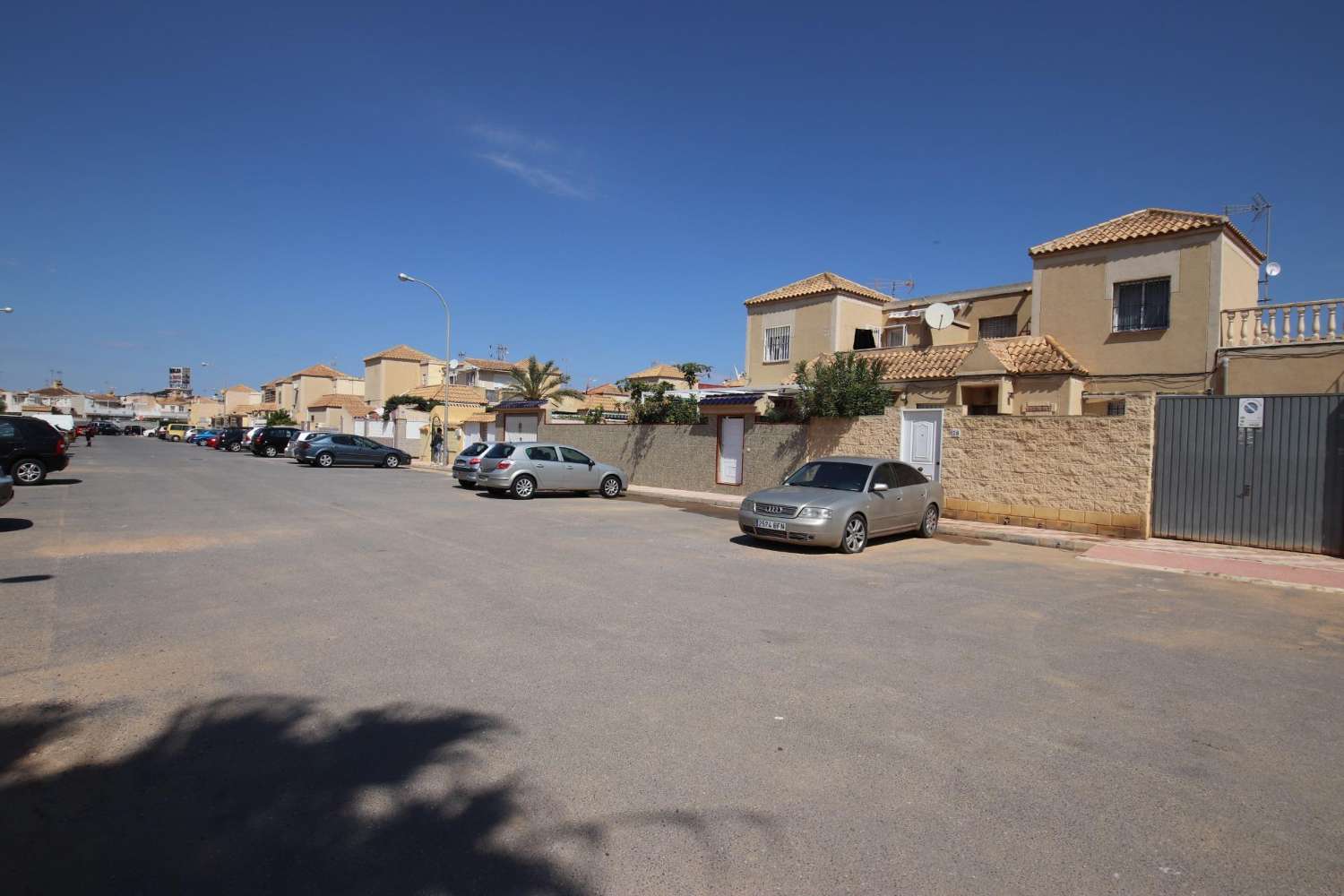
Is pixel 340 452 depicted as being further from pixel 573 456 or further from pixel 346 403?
pixel 346 403

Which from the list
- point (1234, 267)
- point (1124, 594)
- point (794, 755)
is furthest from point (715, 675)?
point (1234, 267)

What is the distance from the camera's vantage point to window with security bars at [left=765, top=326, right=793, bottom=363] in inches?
1143

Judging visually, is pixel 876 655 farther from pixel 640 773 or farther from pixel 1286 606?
pixel 1286 606

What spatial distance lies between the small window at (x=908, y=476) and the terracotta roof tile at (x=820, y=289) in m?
14.7

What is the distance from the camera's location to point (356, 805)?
3523 millimetres

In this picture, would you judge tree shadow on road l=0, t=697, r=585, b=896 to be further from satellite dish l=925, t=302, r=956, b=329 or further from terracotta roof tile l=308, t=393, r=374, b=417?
terracotta roof tile l=308, t=393, r=374, b=417

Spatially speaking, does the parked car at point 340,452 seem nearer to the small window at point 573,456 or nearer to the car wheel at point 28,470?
the car wheel at point 28,470

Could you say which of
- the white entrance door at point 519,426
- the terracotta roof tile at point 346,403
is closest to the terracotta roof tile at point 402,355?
the terracotta roof tile at point 346,403

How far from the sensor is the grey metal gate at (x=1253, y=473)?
1213 centimetres

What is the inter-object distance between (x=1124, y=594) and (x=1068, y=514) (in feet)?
20.2

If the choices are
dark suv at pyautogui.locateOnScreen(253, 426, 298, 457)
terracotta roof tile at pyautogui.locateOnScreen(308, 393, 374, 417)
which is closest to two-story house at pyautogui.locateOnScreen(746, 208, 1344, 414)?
dark suv at pyautogui.locateOnScreen(253, 426, 298, 457)

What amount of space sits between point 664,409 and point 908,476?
1329 centimetres

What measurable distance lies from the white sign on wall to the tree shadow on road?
536 inches

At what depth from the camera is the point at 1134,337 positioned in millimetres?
19594
